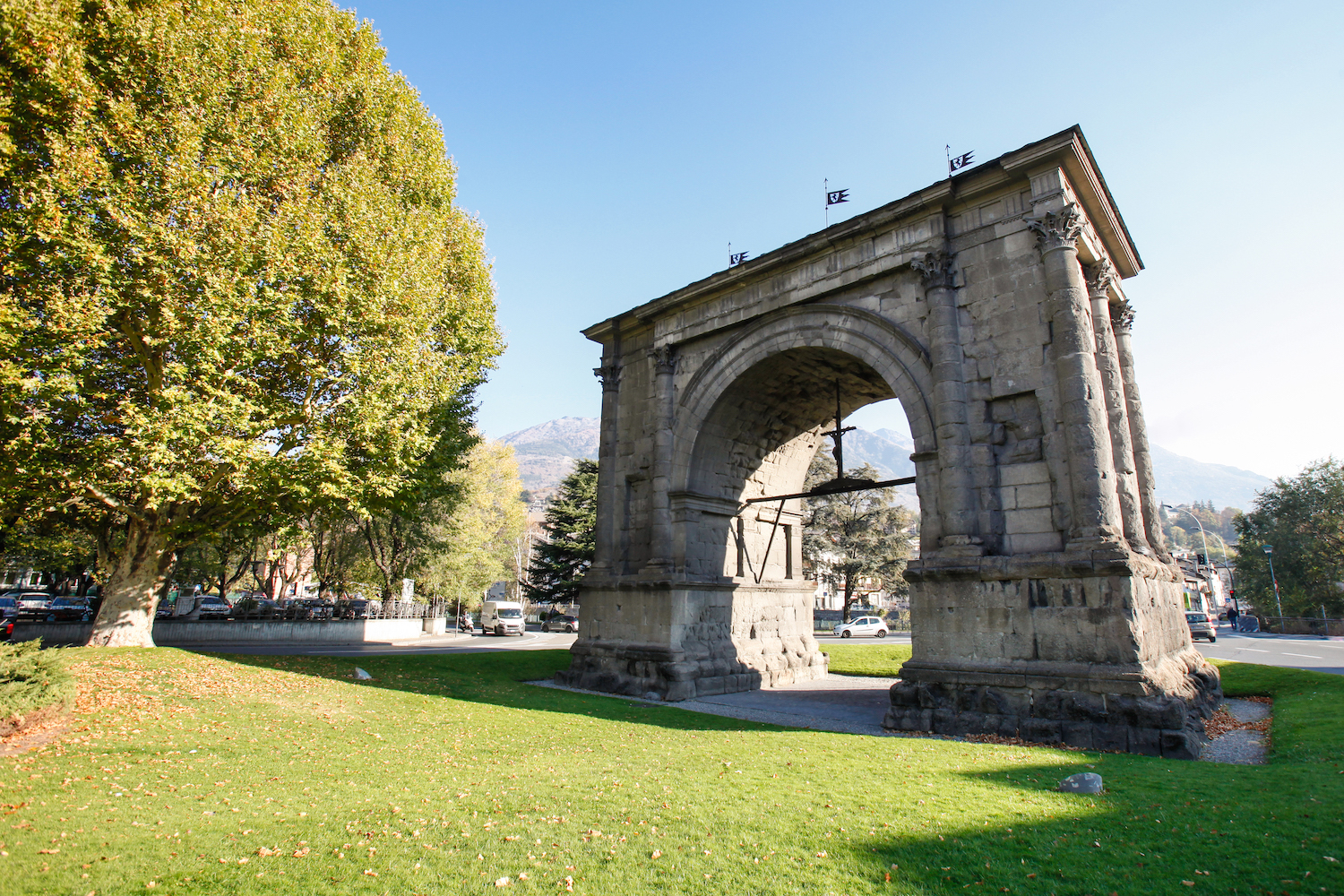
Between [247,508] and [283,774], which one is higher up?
[247,508]

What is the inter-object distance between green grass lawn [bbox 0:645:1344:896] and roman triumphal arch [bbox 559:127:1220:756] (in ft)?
5.10

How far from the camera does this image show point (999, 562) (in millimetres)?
10070

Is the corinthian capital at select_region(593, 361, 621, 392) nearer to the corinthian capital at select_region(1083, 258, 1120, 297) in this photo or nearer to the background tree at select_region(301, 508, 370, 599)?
the corinthian capital at select_region(1083, 258, 1120, 297)

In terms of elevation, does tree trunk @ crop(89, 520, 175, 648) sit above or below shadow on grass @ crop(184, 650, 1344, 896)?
above

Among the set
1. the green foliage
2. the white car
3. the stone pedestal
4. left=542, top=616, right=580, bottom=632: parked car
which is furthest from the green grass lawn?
left=542, top=616, right=580, bottom=632: parked car

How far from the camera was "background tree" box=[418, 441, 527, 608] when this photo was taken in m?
33.4

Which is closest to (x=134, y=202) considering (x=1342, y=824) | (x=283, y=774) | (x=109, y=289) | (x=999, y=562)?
(x=109, y=289)

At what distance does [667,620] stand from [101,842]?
1040cm

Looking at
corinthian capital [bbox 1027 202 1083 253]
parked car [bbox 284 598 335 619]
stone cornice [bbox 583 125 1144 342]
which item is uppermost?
stone cornice [bbox 583 125 1144 342]

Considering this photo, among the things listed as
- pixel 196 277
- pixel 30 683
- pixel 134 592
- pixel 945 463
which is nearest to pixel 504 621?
pixel 134 592

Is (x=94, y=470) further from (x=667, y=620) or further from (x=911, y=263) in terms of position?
(x=911, y=263)

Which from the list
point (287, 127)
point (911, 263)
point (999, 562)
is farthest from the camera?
point (287, 127)

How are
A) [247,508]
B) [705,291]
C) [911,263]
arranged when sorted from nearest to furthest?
[911,263] → [247,508] → [705,291]

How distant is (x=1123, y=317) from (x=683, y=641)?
36.7ft
